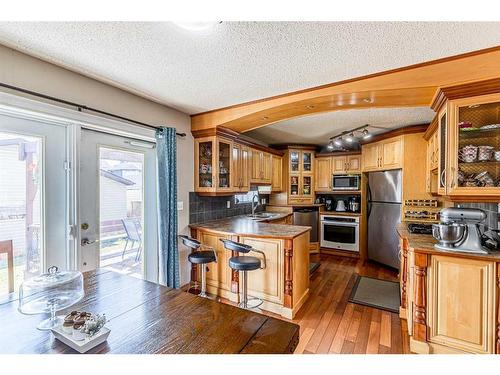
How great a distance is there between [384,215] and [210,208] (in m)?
2.87

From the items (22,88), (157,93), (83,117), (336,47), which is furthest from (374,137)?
(22,88)

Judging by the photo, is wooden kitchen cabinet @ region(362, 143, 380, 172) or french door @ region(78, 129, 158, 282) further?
wooden kitchen cabinet @ region(362, 143, 380, 172)

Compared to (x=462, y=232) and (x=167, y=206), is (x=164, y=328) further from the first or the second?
(x=462, y=232)

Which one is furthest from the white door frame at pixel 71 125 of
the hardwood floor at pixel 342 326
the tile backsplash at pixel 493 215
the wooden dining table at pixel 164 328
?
the tile backsplash at pixel 493 215

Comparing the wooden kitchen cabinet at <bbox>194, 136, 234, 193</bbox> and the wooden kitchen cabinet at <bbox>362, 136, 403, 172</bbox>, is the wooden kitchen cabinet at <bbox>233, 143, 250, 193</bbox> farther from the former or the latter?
the wooden kitchen cabinet at <bbox>362, 136, 403, 172</bbox>

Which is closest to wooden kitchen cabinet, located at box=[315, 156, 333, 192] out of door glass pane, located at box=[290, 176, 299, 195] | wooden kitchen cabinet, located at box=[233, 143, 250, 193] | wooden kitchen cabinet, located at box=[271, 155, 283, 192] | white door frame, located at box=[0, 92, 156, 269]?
door glass pane, located at box=[290, 176, 299, 195]

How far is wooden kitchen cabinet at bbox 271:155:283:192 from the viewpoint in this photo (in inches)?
187

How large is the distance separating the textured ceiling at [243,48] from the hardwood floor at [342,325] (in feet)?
7.56

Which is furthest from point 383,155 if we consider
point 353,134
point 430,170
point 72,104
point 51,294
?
point 51,294

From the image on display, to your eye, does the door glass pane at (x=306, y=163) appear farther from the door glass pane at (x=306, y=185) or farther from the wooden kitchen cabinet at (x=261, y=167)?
the wooden kitchen cabinet at (x=261, y=167)

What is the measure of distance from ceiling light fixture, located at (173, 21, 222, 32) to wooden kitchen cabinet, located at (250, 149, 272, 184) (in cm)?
270
